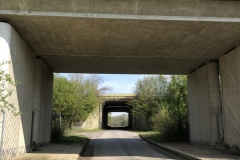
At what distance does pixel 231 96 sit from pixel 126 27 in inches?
308

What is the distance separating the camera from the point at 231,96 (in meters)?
15.0

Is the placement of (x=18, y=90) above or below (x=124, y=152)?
above

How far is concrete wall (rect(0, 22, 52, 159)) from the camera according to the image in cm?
1076

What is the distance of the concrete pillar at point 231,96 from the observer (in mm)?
14233

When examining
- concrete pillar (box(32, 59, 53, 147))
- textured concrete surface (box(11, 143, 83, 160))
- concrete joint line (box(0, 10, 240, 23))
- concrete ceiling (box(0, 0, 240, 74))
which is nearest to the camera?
concrete joint line (box(0, 10, 240, 23))

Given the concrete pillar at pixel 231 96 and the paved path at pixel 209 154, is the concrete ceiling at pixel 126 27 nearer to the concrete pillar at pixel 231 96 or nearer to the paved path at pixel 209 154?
the concrete pillar at pixel 231 96

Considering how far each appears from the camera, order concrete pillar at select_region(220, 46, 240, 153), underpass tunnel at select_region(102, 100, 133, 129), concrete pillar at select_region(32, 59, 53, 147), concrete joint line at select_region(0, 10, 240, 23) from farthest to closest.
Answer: underpass tunnel at select_region(102, 100, 133, 129)
concrete pillar at select_region(32, 59, 53, 147)
concrete pillar at select_region(220, 46, 240, 153)
concrete joint line at select_region(0, 10, 240, 23)

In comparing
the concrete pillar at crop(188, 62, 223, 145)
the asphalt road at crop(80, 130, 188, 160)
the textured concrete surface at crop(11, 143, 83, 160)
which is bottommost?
the asphalt road at crop(80, 130, 188, 160)

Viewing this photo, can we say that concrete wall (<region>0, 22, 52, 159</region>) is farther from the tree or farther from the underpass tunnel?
the underpass tunnel

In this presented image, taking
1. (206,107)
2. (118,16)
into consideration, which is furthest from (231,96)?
(118,16)

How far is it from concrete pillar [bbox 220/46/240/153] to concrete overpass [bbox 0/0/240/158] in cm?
6

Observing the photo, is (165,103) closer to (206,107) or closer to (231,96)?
(206,107)

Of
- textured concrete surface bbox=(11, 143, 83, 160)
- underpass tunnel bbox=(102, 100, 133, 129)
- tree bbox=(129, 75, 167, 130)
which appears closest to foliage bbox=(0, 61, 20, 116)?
textured concrete surface bbox=(11, 143, 83, 160)

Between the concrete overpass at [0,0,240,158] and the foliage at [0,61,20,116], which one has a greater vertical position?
the concrete overpass at [0,0,240,158]
